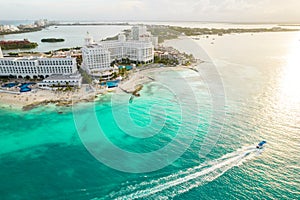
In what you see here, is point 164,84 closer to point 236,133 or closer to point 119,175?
point 236,133

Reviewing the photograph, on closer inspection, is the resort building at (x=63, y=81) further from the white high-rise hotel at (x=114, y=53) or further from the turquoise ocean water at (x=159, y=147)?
the turquoise ocean water at (x=159, y=147)

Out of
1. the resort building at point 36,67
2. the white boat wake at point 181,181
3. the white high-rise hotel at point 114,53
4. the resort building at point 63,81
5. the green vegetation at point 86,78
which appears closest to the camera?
the white boat wake at point 181,181

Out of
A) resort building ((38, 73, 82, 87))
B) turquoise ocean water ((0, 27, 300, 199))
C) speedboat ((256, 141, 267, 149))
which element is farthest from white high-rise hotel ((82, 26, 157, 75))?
speedboat ((256, 141, 267, 149))

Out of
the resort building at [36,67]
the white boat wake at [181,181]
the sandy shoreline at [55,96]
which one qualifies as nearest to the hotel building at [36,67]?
the resort building at [36,67]

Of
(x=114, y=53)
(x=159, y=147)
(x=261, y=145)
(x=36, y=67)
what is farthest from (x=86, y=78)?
(x=261, y=145)

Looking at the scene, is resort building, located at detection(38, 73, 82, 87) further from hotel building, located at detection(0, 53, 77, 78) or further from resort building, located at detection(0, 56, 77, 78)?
hotel building, located at detection(0, 53, 77, 78)

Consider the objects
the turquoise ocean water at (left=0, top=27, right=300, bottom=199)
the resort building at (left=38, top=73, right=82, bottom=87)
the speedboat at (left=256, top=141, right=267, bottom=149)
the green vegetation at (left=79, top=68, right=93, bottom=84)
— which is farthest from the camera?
the green vegetation at (left=79, top=68, right=93, bottom=84)

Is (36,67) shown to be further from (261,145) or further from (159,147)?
(261,145)
